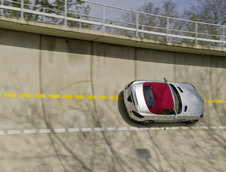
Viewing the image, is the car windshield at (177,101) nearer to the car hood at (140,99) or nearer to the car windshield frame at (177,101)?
the car windshield frame at (177,101)

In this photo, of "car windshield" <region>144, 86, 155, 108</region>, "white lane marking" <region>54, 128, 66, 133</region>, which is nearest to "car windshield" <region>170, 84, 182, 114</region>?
"car windshield" <region>144, 86, 155, 108</region>

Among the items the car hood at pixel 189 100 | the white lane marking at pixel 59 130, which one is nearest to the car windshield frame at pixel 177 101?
the car hood at pixel 189 100

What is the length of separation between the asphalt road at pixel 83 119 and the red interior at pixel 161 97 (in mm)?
1363

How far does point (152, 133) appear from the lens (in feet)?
37.6

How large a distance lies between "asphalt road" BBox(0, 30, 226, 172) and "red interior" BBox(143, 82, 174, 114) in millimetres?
1363

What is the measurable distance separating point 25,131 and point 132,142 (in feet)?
14.6

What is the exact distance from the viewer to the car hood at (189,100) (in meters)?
11.5

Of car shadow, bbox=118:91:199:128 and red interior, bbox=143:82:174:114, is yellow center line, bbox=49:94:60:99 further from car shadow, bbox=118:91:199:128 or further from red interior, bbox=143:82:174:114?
red interior, bbox=143:82:174:114

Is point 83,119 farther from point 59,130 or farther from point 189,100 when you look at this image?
point 189,100

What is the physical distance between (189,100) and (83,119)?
5.13 meters

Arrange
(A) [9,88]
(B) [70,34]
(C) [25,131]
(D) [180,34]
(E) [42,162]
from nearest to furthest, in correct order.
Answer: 1. (E) [42,162]
2. (C) [25,131]
3. (A) [9,88]
4. (B) [70,34]
5. (D) [180,34]

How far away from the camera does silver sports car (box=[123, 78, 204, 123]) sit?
1073 centimetres

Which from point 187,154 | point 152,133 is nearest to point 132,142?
point 152,133

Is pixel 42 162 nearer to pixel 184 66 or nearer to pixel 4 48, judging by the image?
pixel 4 48
